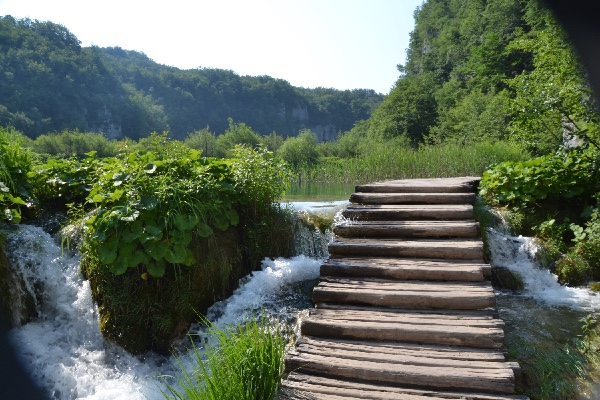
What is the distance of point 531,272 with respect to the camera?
18.8ft

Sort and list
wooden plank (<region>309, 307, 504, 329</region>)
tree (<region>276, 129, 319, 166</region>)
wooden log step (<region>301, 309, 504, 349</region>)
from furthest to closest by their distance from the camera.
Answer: tree (<region>276, 129, 319, 166</region>), wooden plank (<region>309, 307, 504, 329</region>), wooden log step (<region>301, 309, 504, 349</region>)

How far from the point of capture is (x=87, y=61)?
1847 inches

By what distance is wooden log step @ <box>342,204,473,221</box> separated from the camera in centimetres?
482

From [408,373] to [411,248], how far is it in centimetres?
163

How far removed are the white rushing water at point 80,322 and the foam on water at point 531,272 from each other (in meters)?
2.70

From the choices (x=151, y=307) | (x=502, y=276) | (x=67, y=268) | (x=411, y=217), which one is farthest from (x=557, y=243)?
(x=67, y=268)

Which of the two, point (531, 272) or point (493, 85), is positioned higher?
point (493, 85)

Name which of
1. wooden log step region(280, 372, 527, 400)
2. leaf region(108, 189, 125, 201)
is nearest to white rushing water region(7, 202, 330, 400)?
wooden log step region(280, 372, 527, 400)

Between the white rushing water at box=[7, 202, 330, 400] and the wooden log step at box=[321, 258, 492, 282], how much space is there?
0.65m

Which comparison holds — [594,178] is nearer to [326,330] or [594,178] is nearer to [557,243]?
[557,243]

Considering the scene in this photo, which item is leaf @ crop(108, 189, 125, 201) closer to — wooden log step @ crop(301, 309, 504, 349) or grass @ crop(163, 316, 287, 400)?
grass @ crop(163, 316, 287, 400)

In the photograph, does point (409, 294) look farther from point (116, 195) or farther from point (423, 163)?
point (423, 163)

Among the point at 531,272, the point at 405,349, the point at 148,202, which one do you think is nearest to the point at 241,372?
the point at 405,349

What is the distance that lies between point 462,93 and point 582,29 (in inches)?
1291
